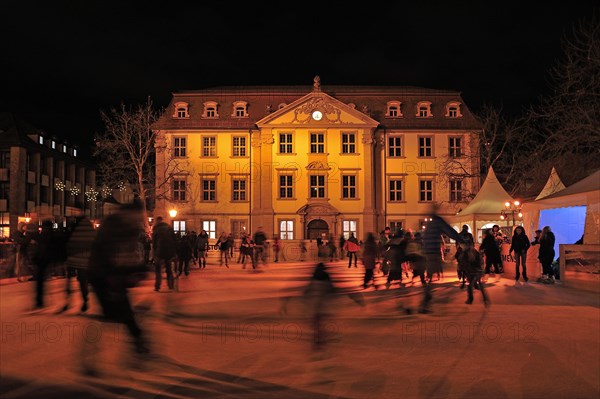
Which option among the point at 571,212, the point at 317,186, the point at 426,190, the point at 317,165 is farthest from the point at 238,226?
the point at 571,212

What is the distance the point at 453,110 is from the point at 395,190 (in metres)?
8.54

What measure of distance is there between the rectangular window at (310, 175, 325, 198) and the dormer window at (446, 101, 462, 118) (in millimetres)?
12005

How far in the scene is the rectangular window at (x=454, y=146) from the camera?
50.2m

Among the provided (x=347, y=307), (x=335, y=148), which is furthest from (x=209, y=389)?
(x=335, y=148)

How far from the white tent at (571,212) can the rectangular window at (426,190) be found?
27092 millimetres

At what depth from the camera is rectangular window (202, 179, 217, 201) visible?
4966cm

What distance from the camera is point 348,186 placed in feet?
161

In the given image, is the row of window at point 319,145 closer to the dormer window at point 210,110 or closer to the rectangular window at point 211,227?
the dormer window at point 210,110

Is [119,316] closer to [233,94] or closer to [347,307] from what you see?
[347,307]

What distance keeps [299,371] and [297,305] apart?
624 cm

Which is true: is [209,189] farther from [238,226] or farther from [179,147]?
[179,147]

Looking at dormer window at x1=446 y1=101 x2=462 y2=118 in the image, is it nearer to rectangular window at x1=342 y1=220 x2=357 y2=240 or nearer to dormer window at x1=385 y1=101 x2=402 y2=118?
dormer window at x1=385 y1=101 x2=402 y2=118

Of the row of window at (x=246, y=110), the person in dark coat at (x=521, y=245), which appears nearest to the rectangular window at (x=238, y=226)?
the row of window at (x=246, y=110)

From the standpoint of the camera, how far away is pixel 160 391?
587 cm
